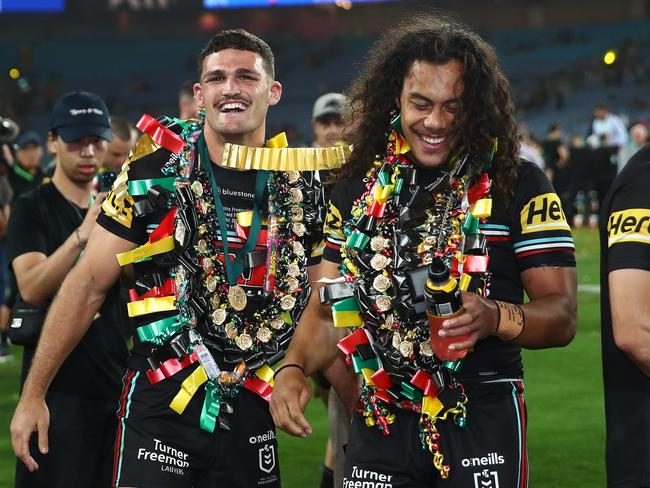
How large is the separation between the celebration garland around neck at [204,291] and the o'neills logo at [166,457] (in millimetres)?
129

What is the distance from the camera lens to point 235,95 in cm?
420

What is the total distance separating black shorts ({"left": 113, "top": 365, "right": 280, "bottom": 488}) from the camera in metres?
3.93

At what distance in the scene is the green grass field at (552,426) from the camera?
671 centimetres

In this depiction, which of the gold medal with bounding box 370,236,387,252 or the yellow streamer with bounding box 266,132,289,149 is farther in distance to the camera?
the yellow streamer with bounding box 266,132,289,149

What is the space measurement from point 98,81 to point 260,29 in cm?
725

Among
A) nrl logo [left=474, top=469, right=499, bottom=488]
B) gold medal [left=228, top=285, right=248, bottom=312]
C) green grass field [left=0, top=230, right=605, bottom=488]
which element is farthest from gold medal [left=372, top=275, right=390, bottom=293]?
green grass field [left=0, top=230, right=605, bottom=488]

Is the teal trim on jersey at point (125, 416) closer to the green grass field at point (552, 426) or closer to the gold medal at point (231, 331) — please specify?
the gold medal at point (231, 331)

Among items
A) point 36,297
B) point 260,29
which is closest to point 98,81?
point 260,29

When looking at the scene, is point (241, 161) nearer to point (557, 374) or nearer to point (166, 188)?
point (166, 188)

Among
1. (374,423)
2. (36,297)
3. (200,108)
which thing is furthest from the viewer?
(36,297)

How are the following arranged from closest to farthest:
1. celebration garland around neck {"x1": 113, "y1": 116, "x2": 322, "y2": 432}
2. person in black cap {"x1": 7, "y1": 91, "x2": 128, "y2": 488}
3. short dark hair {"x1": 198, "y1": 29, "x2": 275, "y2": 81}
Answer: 1. celebration garland around neck {"x1": 113, "y1": 116, "x2": 322, "y2": 432}
2. short dark hair {"x1": 198, "y1": 29, "x2": 275, "y2": 81}
3. person in black cap {"x1": 7, "y1": 91, "x2": 128, "y2": 488}

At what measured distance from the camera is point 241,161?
411cm

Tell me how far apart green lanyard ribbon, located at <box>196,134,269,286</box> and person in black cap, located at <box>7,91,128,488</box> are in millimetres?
728

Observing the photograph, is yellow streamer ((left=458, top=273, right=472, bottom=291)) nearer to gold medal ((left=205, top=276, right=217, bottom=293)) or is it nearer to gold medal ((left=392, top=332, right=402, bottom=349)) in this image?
gold medal ((left=392, top=332, right=402, bottom=349))
